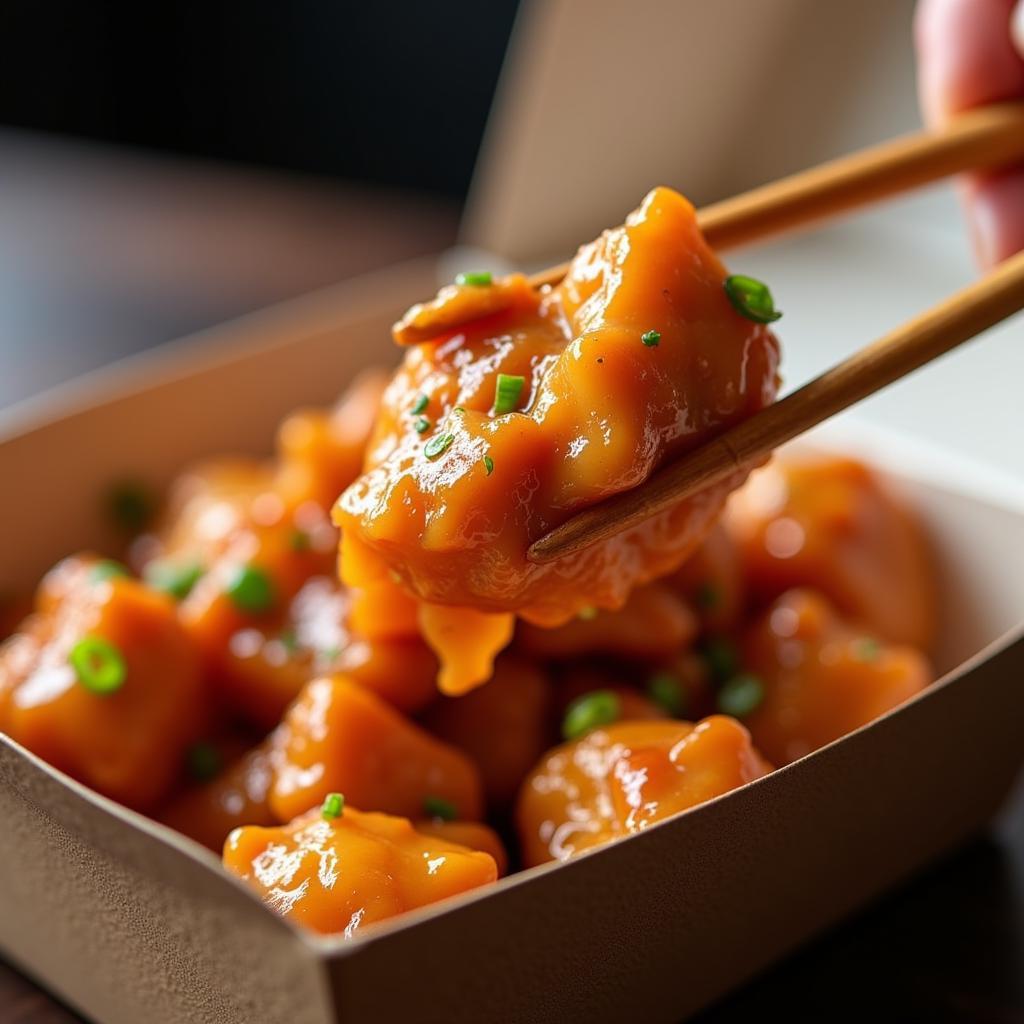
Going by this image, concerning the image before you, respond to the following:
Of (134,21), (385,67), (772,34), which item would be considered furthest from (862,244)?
(134,21)

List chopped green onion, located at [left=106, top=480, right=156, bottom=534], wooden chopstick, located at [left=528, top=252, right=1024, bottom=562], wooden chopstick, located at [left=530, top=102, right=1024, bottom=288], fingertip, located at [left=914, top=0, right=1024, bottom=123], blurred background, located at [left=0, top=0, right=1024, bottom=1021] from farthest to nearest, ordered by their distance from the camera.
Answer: chopped green onion, located at [left=106, top=480, right=156, bottom=534] < fingertip, located at [left=914, top=0, right=1024, bottom=123] < blurred background, located at [left=0, top=0, right=1024, bottom=1021] < wooden chopstick, located at [left=530, top=102, right=1024, bottom=288] < wooden chopstick, located at [left=528, top=252, right=1024, bottom=562]

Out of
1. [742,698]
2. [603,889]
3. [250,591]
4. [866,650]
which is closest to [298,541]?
[250,591]

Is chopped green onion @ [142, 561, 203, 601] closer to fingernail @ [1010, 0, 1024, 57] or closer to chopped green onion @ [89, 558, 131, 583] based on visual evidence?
chopped green onion @ [89, 558, 131, 583]

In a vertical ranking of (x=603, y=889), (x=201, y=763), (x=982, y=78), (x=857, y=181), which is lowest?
(x=201, y=763)

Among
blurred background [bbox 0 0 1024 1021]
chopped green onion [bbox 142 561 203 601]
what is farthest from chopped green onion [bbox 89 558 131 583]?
blurred background [bbox 0 0 1024 1021]

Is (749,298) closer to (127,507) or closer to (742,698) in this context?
(742,698)

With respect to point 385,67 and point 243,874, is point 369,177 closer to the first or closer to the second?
point 385,67

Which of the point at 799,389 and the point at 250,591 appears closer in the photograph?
the point at 799,389
